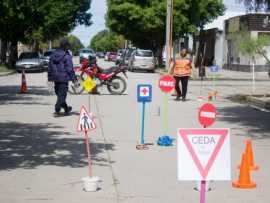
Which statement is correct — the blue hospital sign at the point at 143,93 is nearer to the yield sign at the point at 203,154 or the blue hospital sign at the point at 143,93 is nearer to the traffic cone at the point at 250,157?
the traffic cone at the point at 250,157

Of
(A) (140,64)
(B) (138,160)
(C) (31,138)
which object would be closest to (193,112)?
(C) (31,138)

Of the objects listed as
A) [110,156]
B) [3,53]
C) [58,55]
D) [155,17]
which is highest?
[155,17]

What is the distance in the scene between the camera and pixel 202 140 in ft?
20.0

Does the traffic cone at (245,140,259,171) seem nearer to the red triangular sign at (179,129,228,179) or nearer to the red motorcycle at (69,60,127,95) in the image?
the red triangular sign at (179,129,228,179)

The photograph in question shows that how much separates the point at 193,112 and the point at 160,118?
2135mm

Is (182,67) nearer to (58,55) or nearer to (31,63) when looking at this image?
(58,55)

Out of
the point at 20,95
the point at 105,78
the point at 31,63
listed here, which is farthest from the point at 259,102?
the point at 31,63

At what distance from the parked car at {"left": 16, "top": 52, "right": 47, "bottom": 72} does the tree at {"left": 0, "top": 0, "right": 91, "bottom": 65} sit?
8.66 feet

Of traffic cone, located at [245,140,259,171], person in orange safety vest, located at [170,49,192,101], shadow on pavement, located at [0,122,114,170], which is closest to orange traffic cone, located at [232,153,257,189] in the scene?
traffic cone, located at [245,140,259,171]

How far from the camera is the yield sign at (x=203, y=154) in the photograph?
6.08 meters

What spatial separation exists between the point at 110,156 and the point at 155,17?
46.3 metres

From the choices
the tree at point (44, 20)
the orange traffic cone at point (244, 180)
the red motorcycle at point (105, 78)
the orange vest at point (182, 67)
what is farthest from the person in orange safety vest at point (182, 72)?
the tree at point (44, 20)

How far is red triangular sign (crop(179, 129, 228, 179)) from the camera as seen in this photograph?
19.9ft

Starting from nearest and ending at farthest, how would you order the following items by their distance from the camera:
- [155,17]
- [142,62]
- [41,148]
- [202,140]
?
1. [202,140]
2. [41,148]
3. [142,62]
4. [155,17]
